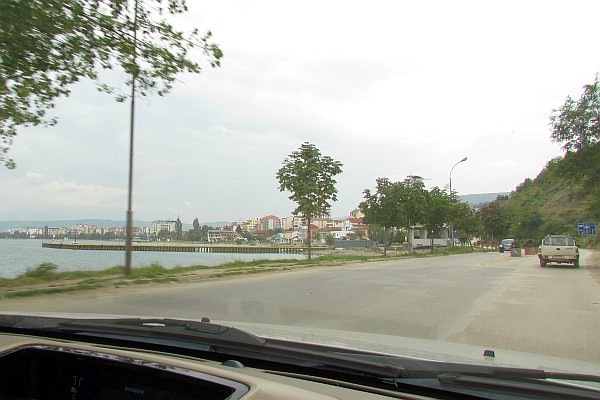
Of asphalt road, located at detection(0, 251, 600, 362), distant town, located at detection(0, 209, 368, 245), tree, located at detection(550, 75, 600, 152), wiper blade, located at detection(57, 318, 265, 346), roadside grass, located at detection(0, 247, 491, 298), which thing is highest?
tree, located at detection(550, 75, 600, 152)

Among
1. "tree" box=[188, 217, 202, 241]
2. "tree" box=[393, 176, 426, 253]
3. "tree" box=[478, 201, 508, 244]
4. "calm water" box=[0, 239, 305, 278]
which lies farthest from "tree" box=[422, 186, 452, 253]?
"tree" box=[478, 201, 508, 244]

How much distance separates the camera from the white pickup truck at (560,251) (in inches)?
1045

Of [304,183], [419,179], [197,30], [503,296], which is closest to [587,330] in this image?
[503,296]

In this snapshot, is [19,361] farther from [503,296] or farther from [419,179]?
[419,179]

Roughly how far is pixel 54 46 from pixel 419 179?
138 feet

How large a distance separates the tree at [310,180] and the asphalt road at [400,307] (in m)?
12.8

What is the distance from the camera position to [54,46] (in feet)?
33.7

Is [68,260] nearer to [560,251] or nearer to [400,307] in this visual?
[400,307]

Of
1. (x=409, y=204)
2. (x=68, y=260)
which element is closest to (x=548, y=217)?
(x=409, y=204)

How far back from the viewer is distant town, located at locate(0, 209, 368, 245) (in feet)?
Result: 102

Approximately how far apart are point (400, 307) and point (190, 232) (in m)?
45.3

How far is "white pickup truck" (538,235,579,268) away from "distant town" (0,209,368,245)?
12.7 meters

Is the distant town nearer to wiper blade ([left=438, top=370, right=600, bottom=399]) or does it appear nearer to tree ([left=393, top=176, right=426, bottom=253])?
tree ([left=393, top=176, right=426, bottom=253])

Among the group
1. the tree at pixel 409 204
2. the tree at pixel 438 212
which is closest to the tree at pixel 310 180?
the tree at pixel 409 204
